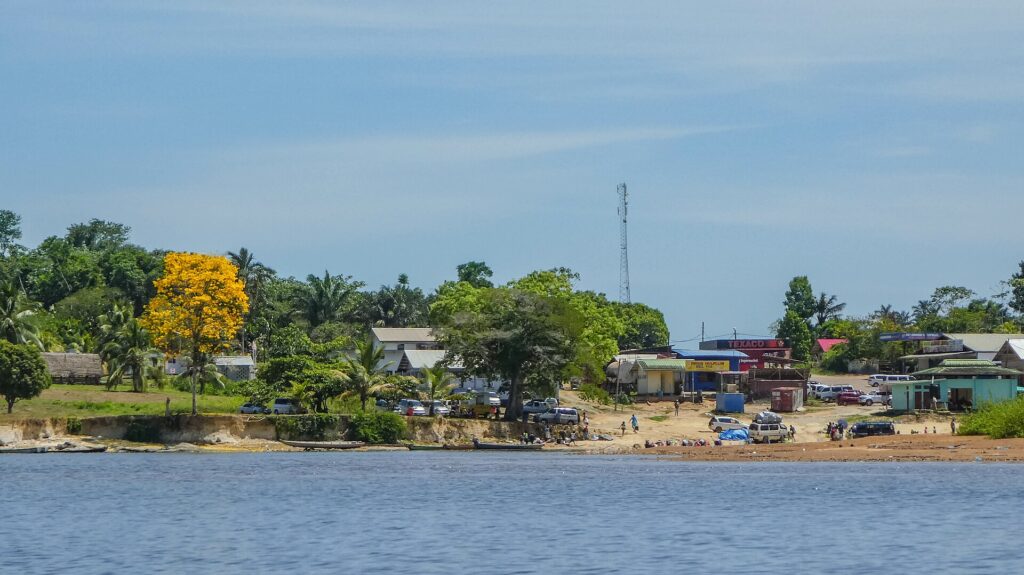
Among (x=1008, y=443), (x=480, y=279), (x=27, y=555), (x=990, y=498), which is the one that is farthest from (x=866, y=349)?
(x=27, y=555)

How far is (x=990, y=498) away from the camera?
49062mm

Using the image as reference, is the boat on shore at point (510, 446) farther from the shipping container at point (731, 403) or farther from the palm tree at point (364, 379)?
the shipping container at point (731, 403)

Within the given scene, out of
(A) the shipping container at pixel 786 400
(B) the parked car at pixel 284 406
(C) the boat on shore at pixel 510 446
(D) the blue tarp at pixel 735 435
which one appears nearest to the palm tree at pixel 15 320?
(B) the parked car at pixel 284 406

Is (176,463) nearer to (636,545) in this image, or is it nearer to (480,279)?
(636,545)

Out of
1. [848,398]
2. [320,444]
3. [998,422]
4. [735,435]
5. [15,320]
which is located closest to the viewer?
[998,422]

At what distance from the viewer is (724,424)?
314ft

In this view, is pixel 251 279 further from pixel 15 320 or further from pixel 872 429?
pixel 872 429

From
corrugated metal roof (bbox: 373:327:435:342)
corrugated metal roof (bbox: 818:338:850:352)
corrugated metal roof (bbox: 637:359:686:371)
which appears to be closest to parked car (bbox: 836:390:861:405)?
corrugated metal roof (bbox: 637:359:686:371)

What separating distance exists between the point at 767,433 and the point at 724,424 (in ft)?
21.2

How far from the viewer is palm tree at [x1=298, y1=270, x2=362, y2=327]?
464 ft

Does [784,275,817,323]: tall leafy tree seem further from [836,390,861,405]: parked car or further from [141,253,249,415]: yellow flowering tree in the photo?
[141,253,249,415]: yellow flowering tree

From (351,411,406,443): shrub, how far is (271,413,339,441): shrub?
166cm

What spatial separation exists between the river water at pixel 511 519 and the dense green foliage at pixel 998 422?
31.2 ft

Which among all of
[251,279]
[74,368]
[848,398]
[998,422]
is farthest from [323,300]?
[998,422]
